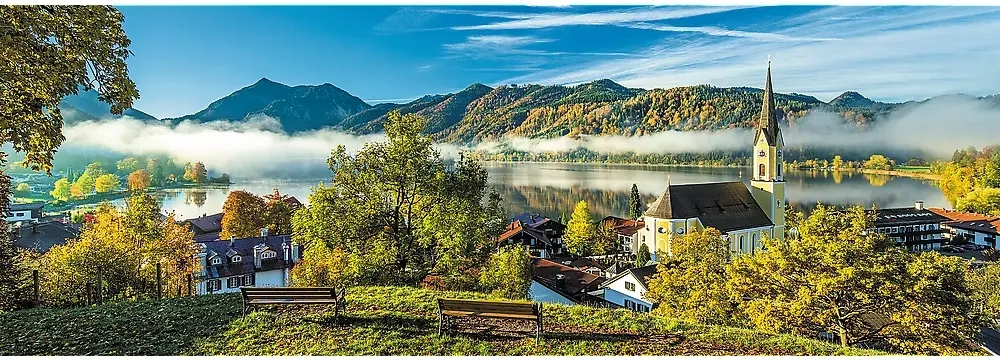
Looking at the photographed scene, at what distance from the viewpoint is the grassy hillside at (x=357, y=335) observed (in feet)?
14.4

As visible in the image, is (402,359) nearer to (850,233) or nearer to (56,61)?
(56,61)

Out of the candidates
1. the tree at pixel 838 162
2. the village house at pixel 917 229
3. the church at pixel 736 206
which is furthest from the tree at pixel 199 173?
the tree at pixel 838 162

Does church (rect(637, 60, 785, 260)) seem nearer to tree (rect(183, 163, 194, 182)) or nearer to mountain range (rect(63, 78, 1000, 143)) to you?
mountain range (rect(63, 78, 1000, 143))

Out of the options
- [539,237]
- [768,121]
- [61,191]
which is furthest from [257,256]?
[61,191]

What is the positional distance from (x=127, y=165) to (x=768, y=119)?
43.0m

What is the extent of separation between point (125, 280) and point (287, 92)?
4372 centimetres

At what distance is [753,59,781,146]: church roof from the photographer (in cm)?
2948

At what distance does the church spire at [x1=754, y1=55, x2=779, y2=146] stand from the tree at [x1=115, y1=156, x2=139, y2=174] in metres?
41.7

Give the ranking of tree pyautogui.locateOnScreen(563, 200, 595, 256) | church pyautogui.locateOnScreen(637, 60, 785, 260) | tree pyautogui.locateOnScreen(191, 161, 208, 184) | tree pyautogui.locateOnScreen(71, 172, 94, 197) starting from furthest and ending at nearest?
tree pyautogui.locateOnScreen(191, 161, 208, 184) → tree pyautogui.locateOnScreen(71, 172, 94, 197) → tree pyautogui.locateOnScreen(563, 200, 595, 256) → church pyautogui.locateOnScreen(637, 60, 785, 260)

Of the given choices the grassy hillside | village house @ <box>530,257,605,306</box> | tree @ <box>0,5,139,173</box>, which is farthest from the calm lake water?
tree @ <box>0,5,139,173</box>

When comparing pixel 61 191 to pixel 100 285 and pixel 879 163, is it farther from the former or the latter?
pixel 879 163

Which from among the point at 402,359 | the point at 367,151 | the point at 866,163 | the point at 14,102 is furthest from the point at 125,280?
the point at 866,163

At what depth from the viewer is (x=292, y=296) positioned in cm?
505

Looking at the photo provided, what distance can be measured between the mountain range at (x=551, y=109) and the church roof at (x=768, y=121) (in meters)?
32.8
